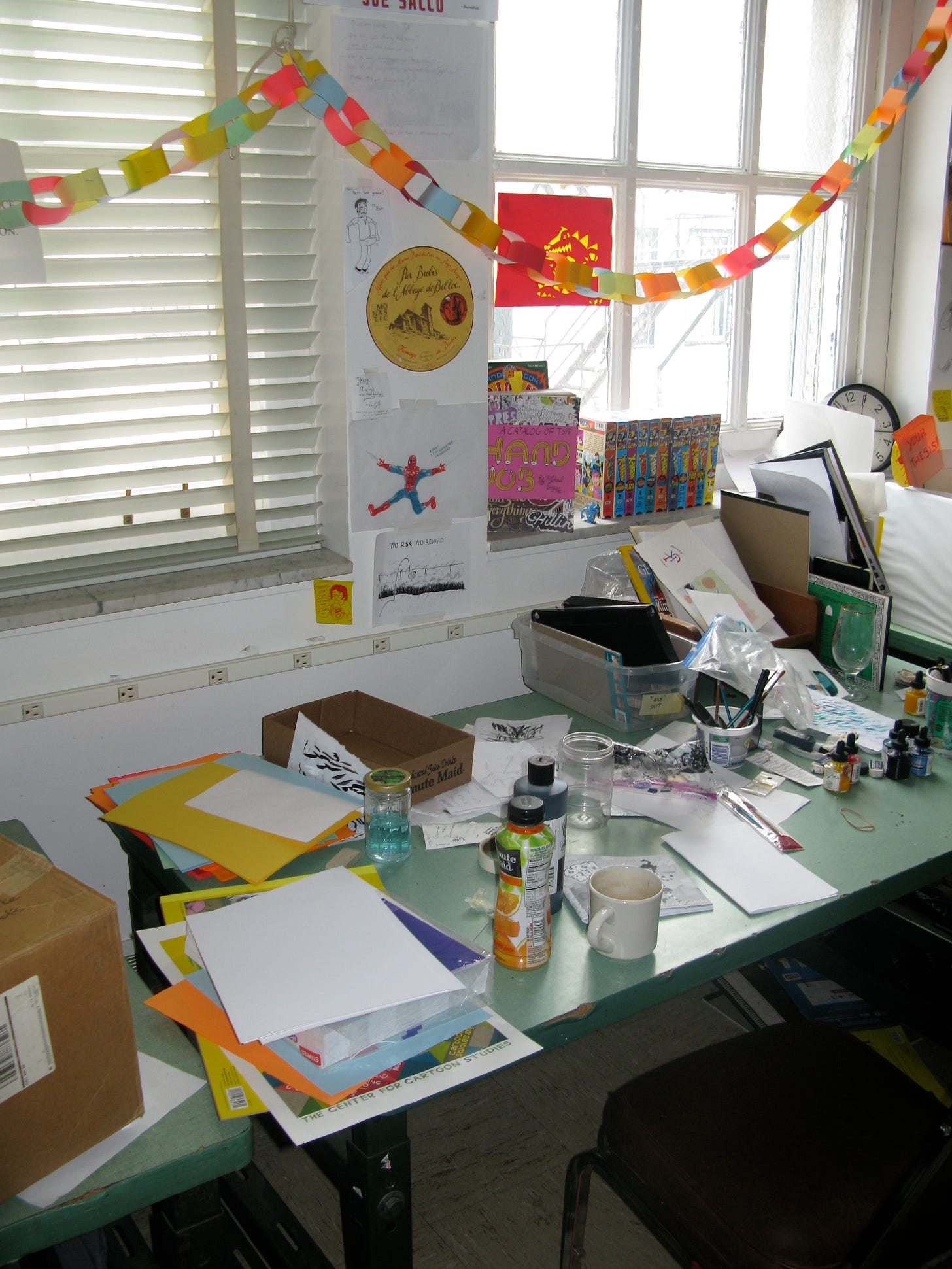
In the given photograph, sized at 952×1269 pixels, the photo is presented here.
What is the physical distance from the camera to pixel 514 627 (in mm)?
2150

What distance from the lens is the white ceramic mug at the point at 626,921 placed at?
4.30 ft

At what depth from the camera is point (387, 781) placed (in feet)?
5.14

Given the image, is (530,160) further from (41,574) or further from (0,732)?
(0,732)

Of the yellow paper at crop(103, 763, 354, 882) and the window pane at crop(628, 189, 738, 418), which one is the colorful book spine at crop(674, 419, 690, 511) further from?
the yellow paper at crop(103, 763, 354, 882)

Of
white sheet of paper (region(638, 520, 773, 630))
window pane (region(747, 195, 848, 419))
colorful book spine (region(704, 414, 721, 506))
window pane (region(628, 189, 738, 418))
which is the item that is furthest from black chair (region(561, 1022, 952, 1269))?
window pane (region(747, 195, 848, 419))

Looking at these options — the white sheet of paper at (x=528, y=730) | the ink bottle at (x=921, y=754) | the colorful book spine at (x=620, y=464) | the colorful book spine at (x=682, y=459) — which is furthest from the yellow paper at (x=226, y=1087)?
the colorful book spine at (x=682, y=459)

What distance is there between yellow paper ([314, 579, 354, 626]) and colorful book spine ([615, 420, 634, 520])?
2.34 feet

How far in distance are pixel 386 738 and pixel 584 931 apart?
0.63 meters

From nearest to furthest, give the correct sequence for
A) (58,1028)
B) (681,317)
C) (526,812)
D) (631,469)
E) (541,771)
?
(58,1028) < (526,812) < (541,771) < (631,469) < (681,317)

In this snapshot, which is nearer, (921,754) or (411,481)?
(921,754)

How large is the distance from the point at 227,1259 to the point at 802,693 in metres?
1.35

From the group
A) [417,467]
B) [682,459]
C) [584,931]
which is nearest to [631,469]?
[682,459]

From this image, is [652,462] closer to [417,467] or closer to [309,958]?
[417,467]

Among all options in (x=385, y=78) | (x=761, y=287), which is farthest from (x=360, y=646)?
(x=761, y=287)
